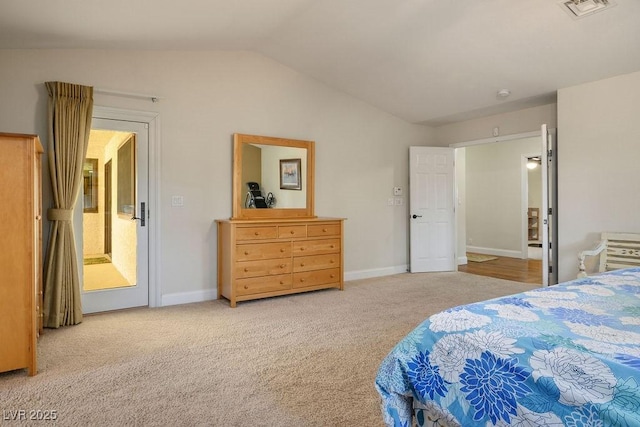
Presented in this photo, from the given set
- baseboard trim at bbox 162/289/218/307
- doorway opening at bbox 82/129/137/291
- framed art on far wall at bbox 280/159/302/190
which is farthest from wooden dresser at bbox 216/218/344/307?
doorway opening at bbox 82/129/137/291

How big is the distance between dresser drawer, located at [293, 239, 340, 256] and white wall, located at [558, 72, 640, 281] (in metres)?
2.70

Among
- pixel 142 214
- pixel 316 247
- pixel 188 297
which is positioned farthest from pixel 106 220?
pixel 316 247

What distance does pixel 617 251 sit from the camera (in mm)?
3918

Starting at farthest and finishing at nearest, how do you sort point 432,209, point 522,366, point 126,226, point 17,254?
point 432,209
point 126,226
point 17,254
point 522,366

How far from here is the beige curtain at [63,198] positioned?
3.36 meters

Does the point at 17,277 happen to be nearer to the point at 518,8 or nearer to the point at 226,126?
the point at 226,126

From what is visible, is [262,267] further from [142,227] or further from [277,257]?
[142,227]

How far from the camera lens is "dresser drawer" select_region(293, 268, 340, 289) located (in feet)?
14.7

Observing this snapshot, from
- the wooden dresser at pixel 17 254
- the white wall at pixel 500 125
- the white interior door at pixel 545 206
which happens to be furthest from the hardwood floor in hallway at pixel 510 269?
the wooden dresser at pixel 17 254

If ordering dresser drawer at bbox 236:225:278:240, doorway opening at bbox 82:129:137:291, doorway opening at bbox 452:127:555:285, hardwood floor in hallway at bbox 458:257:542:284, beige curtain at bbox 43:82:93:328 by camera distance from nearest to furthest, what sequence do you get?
beige curtain at bbox 43:82:93:328, doorway opening at bbox 82:129:137:291, dresser drawer at bbox 236:225:278:240, hardwood floor in hallway at bbox 458:257:542:284, doorway opening at bbox 452:127:555:285

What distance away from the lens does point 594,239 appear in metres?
4.23

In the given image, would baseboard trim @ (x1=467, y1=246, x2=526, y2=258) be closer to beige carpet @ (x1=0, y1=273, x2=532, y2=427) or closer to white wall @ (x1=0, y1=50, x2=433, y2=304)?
white wall @ (x1=0, y1=50, x2=433, y2=304)

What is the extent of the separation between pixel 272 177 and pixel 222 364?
102 inches

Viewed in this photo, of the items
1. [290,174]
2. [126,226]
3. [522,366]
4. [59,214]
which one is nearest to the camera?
[522,366]
